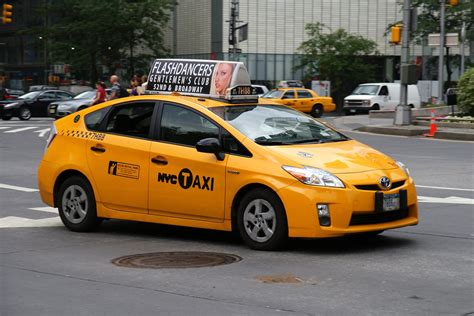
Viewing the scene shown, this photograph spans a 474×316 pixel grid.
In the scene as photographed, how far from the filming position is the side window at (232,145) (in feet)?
30.7

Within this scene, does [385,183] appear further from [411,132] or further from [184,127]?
[411,132]

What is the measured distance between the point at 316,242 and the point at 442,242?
1.29 m

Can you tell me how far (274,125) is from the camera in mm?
9820

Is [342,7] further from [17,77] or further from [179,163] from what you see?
[179,163]

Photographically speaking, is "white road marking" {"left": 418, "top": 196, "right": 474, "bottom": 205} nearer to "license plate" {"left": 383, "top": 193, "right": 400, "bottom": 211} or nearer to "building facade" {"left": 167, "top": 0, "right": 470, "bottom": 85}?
"license plate" {"left": 383, "top": 193, "right": 400, "bottom": 211}

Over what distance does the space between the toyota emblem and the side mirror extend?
1.58 metres

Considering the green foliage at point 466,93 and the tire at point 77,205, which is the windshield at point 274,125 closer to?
the tire at point 77,205

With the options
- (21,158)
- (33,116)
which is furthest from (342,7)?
(21,158)

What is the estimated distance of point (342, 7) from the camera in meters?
74.8

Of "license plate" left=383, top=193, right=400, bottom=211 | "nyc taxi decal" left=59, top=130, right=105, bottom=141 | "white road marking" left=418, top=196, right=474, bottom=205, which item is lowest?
"white road marking" left=418, top=196, right=474, bottom=205

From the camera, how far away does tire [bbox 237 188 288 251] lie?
897 cm

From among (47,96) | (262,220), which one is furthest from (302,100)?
(262,220)

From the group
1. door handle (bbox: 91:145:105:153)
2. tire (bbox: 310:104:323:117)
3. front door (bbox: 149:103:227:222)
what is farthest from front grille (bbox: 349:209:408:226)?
tire (bbox: 310:104:323:117)

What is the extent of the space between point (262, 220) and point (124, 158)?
190 cm
